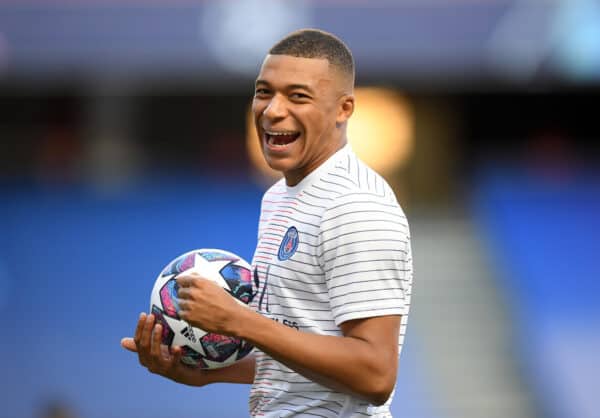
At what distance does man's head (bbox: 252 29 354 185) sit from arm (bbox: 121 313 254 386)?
678 mm

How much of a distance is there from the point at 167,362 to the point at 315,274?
0.67m

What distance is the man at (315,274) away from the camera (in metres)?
3.18

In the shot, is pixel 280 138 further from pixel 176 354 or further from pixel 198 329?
pixel 176 354

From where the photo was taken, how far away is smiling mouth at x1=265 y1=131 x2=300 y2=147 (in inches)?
142

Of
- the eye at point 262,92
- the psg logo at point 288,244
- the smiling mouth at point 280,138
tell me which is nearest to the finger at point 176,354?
the psg logo at point 288,244

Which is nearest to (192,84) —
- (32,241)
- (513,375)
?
(32,241)

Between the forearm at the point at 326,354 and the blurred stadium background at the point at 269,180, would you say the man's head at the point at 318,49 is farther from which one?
the blurred stadium background at the point at 269,180

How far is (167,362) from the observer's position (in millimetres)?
3711

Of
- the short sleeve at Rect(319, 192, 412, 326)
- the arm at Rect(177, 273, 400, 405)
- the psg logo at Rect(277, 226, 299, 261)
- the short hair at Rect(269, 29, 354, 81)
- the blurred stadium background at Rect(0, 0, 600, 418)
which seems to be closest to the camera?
the arm at Rect(177, 273, 400, 405)

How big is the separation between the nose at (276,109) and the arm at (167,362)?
75 cm

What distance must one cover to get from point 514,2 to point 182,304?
10.3 m

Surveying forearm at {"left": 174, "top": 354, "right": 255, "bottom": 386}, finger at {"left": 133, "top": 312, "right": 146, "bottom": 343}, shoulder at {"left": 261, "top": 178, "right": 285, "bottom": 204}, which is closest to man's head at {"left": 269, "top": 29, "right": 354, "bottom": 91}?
shoulder at {"left": 261, "top": 178, "right": 285, "bottom": 204}

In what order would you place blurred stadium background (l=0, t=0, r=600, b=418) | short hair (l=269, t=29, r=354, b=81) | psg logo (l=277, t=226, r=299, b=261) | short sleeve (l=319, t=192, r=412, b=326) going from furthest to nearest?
blurred stadium background (l=0, t=0, r=600, b=418), short hair (l=269, t=29, r=354, b=81), psg logo (l=277, t=226, r=299, b=261), short sleeve (l=319, t=192, r=412, b=326)

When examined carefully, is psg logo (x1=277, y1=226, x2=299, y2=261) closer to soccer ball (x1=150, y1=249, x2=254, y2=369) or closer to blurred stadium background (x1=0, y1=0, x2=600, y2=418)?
soccer ball (x1=150, y1=249, x2=254, y2=369)
